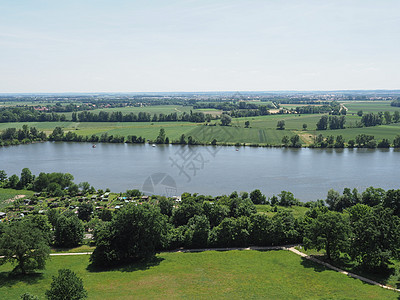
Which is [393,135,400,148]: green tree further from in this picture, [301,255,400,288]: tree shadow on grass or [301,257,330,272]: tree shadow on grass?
[301,257,330,272]: tree shadow on grass

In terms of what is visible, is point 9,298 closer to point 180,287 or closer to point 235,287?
point 180,287

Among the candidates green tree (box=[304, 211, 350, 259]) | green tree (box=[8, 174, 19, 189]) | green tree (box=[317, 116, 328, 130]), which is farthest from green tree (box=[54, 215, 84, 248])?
green tree (box=[317, 116, 328, 130])

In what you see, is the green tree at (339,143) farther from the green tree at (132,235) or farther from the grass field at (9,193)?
the grass field at (9,193)

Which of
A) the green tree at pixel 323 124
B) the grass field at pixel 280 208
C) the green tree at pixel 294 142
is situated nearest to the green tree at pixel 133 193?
the grass field at pixel 280 208

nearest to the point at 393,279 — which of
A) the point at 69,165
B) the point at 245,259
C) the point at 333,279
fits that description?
the point at 333,279

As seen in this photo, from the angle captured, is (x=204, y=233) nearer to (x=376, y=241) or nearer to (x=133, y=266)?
(x=133, y=266)
